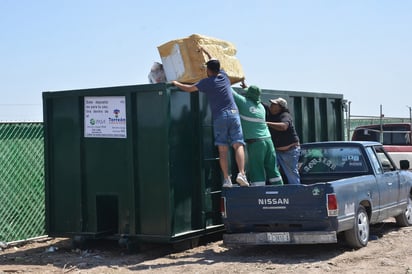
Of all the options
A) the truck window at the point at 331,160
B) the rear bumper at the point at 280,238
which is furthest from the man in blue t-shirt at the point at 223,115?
the truck window at the point at 331,160

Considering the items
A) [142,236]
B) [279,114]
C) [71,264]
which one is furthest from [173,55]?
[71,264]

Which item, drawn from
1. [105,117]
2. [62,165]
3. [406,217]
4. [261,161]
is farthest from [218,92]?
[406,217]

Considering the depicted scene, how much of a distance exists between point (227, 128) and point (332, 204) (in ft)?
6.37

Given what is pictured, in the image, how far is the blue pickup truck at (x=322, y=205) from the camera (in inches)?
355

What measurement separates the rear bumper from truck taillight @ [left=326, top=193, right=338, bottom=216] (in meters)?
0.27

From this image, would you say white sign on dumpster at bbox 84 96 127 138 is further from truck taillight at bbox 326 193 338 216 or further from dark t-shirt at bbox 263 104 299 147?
truck taillight at bbox 326 193 338 216

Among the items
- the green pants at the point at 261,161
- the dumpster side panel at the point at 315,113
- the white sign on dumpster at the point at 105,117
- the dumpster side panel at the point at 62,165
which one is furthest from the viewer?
the dumpster side panel at the point at 315,113

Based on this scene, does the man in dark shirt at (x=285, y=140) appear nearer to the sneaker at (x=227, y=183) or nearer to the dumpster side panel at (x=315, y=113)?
the dumpster side panel at (x=315, y=113)

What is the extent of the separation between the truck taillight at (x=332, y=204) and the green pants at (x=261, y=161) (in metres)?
1.56

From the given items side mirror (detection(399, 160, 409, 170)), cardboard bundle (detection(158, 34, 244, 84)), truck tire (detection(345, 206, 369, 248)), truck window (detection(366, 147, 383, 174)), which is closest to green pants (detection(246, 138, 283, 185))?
cardboard bundle (detection(158, 34, 244, 84))

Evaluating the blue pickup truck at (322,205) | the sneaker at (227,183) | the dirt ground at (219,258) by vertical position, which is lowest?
the dirt ground at (219,258)

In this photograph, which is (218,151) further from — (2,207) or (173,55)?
(2,207)

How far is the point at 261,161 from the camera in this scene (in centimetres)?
1025

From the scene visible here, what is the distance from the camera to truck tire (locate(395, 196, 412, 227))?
11.8 meters
